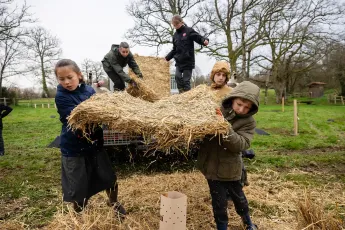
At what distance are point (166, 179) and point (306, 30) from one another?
23620 millimetres

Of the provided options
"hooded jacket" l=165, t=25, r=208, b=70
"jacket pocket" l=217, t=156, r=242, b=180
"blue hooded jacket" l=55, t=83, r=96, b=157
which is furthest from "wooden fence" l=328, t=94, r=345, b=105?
"blue hooded jacket" l=55, t=83, r=96, b=157

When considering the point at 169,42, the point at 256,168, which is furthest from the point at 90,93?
the point at 169,42

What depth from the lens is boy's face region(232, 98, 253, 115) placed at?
2.68 metres

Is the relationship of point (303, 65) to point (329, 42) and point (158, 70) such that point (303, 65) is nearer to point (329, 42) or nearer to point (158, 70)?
point (329, 42)

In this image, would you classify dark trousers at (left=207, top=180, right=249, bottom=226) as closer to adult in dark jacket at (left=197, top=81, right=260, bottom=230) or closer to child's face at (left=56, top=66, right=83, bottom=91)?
adult in dark jacket at (left=197, top=81, right=260, bottom=230)

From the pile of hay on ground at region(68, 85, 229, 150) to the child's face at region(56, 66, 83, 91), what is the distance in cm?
24

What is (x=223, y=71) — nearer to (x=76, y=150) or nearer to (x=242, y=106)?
(x=242, y=106)

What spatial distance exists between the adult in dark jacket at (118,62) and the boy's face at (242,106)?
2896 millimetres

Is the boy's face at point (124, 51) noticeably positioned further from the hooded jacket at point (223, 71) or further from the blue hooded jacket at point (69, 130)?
the blue hooded jacket at point (69, 130)

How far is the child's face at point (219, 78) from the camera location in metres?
3.71

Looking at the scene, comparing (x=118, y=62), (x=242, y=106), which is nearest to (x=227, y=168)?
(x=242, y=106)

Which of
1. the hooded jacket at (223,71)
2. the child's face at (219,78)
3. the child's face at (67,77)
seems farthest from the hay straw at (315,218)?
the child's face at (67,77)

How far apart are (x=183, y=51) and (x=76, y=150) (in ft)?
11.8

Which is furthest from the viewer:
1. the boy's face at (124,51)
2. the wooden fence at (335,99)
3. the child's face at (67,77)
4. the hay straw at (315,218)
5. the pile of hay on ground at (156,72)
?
the wooden fence at (335,99)
